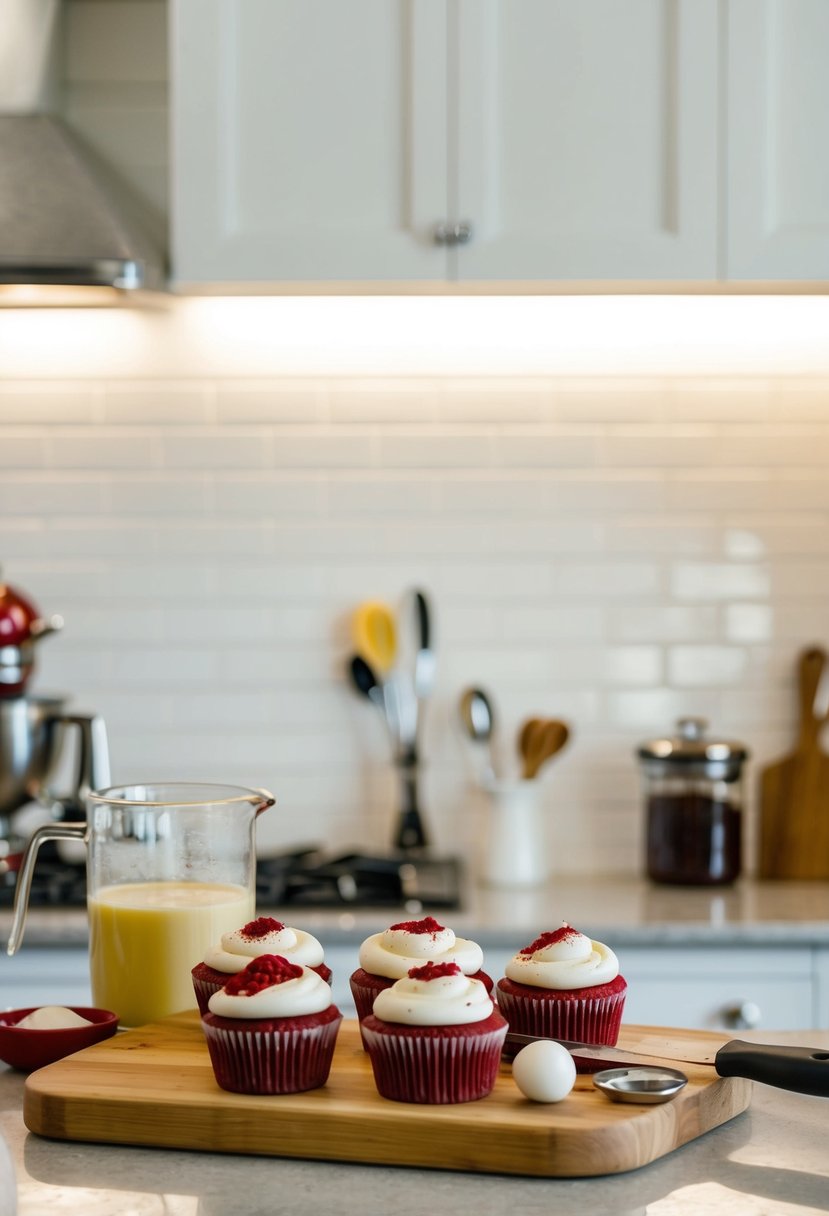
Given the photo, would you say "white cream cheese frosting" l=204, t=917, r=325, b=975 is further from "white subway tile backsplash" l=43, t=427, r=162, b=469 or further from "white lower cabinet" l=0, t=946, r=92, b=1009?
"white subway tile backsplash" l=43, t=427, r=162, b=469

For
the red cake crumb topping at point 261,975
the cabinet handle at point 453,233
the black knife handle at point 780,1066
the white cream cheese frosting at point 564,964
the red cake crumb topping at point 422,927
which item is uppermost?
the cabinet handle at point 453,233

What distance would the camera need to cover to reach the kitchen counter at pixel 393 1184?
94cm

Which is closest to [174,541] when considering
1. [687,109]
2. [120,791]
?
[687,109]

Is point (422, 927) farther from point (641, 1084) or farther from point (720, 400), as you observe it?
point (720, 400)

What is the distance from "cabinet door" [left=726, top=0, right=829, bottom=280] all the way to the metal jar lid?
0.80 m

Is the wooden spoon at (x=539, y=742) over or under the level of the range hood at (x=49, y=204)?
under

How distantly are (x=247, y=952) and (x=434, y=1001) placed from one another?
18 cm

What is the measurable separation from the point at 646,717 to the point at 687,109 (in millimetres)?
1116

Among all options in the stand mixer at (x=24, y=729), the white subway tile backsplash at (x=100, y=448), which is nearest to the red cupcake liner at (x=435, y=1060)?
the stand mixer at (x=24, y=729)

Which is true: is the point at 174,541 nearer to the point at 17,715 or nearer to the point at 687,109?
the point at 17,715

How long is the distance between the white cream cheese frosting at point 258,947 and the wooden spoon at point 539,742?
4.88 ft

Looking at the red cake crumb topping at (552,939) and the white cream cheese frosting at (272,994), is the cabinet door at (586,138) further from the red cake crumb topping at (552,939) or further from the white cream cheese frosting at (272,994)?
the white cream cheese frosting at (272,994)

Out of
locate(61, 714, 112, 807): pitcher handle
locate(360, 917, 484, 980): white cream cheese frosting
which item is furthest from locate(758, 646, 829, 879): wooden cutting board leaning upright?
locate(360, 917, 484, 980): white cream cheese frosting

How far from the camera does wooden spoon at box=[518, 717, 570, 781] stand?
267 cm
